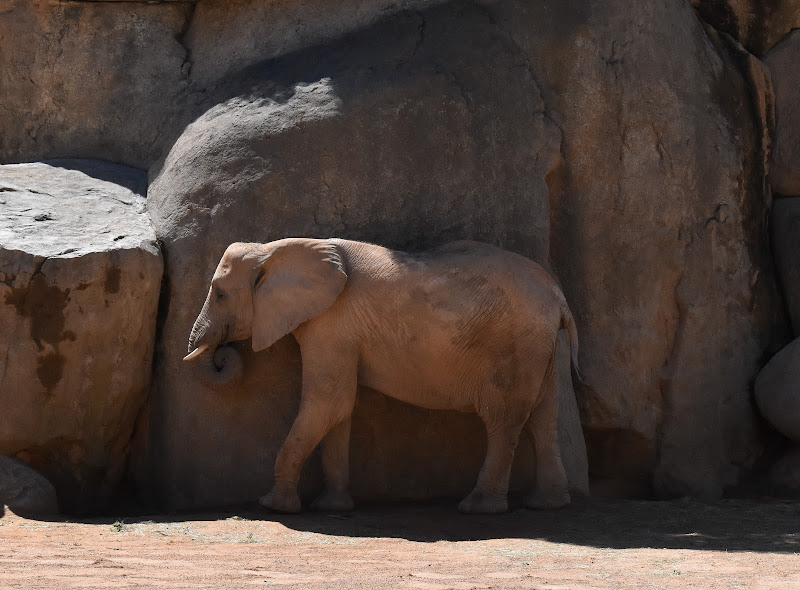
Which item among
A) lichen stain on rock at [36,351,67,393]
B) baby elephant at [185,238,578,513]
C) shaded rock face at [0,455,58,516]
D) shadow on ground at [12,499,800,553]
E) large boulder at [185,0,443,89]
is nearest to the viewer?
shadow on ground at [12,499,800,553]

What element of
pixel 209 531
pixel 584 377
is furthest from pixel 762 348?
pixel 209 531

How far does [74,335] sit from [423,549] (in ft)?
8.55

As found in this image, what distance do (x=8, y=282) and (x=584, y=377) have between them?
364cm

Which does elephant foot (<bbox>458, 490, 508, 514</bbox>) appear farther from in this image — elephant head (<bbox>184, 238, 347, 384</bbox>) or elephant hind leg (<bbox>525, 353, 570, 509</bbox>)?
elephant head (<bbox>184, 238, 347, 384</bbox>)

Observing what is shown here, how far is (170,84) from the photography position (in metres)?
9.31

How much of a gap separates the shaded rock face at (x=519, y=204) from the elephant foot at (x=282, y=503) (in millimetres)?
422

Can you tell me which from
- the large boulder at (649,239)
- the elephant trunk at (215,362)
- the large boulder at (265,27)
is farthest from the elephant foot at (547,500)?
the large boulder at (265,27)

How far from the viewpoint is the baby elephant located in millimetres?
7699

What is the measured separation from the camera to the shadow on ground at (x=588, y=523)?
6.90m

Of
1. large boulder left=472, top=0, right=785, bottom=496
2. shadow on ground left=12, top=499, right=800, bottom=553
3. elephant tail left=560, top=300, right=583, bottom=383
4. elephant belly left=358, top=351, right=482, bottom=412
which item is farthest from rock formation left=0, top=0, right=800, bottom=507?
elephant tail left=560, top=300, right=583, bottom=383

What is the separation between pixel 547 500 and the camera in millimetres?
7902

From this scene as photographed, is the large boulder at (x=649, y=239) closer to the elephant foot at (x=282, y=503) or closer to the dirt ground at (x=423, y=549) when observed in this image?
the dirt ground at (x=423, y=549)

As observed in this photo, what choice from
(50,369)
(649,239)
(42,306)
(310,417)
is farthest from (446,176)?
(50,369)

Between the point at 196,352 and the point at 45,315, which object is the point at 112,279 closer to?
the point at 45,315
